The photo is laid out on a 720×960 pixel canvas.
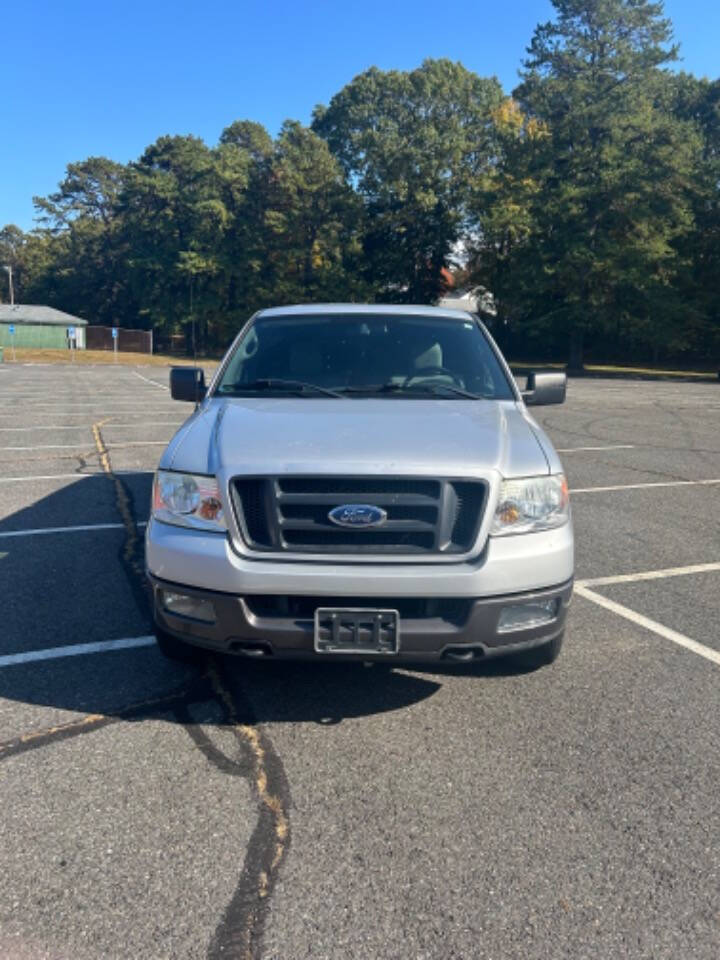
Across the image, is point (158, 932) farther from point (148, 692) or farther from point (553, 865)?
point (148, 692)

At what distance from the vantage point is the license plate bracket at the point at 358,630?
9.46 feet

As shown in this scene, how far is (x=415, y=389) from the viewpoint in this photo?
4.25m

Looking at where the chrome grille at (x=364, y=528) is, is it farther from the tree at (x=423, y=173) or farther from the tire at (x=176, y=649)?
the tree at (x=423, y=173)

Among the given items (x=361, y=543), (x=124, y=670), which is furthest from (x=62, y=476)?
(x=361, y=543)

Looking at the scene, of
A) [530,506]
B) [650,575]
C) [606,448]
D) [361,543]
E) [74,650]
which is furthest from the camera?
[606,448]

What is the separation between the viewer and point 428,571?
2928 millimetres

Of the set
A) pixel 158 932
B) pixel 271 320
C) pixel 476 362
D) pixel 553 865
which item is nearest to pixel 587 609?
pixel 476 362

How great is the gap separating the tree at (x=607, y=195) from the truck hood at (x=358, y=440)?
124 ft

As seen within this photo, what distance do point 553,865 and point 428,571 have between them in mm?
1089

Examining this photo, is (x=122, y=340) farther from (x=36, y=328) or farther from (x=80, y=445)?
(x=80, y=445)

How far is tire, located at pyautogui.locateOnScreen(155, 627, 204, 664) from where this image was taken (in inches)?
137

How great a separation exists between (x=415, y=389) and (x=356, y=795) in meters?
2.28

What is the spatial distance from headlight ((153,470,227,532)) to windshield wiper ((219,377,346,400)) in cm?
108

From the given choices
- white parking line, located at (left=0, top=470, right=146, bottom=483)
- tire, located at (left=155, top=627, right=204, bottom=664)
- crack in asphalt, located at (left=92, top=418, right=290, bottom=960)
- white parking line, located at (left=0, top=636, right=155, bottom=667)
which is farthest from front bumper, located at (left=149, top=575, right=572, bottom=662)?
white parking line, located at (left=0, top=470, right=146, bottom=483)
